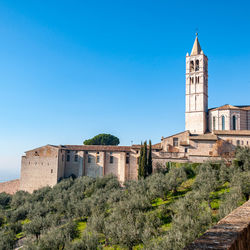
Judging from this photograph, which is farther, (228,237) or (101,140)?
(101,140)

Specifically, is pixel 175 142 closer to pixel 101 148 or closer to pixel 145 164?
pixel 145 164

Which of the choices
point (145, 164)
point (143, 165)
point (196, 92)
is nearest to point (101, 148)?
point (143, 165)

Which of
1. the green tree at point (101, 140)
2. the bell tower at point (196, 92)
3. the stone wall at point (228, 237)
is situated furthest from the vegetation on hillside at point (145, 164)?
the stone wall at point (228, 237)

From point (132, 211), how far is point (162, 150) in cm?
1917

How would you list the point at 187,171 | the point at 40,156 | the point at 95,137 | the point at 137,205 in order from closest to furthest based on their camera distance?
the point at 137,205 → the point at 187,171 → the point at 40,156 → the point at 95,137

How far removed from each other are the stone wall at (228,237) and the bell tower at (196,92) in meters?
39.6

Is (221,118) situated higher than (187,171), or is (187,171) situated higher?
(221,118)

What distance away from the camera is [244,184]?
64.2 ft

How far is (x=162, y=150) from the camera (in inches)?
1522

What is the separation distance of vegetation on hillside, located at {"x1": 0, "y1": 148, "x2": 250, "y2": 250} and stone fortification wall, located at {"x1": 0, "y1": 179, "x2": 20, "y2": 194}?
10.9ft

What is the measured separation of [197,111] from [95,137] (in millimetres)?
25314

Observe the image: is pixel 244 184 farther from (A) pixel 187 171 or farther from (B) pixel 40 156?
(B) pixel 40 156

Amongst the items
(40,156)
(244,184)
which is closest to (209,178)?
(244,184)

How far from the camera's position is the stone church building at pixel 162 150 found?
35.8 metres
